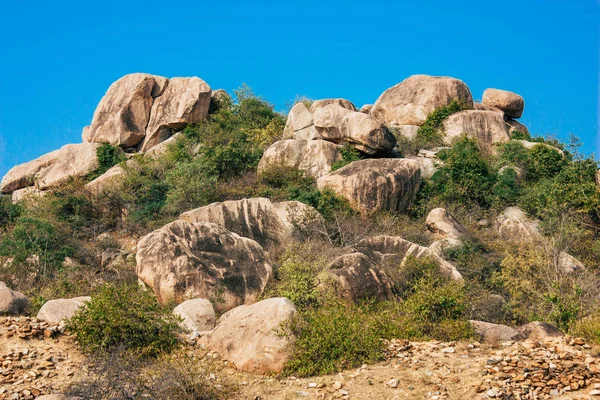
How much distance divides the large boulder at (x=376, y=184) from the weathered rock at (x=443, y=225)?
96.3 inches

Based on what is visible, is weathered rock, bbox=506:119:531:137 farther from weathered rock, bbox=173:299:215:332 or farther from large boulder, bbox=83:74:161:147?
weathered rock, bbox=173:299:215:332

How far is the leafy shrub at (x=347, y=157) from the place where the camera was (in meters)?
33.1

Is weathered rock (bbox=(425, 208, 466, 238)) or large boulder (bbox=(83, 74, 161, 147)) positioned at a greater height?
large boulder (bbox=(83, 74, 161, 147))

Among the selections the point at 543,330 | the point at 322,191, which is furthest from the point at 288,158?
the point at 543,330

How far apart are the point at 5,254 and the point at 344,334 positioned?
599 inches

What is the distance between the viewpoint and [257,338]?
12.4m

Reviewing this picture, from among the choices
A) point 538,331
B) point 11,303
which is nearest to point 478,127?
point 538,331

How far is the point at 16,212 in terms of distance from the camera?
104 feet

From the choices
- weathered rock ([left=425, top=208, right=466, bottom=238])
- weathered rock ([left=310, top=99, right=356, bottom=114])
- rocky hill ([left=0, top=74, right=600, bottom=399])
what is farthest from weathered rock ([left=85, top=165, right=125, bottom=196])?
weathered rock ([left=425, top=208, right=466, bottom=238])

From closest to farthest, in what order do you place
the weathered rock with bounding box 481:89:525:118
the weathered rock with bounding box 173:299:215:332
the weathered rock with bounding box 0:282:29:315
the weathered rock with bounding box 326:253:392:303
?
the weathered rock with bounding box 0:282:29:315
the weathered rock with bounding box 173:299:215:332
the weathered rock with bounding box 326:253:392:303
the weathered rock with bounding box 481:89:525:118

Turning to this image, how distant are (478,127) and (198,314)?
2562 cm

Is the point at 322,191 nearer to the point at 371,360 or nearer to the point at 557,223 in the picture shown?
the point at 557,223

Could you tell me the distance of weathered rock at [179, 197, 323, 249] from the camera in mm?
24625

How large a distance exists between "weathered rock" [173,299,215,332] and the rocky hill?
0.05 m
